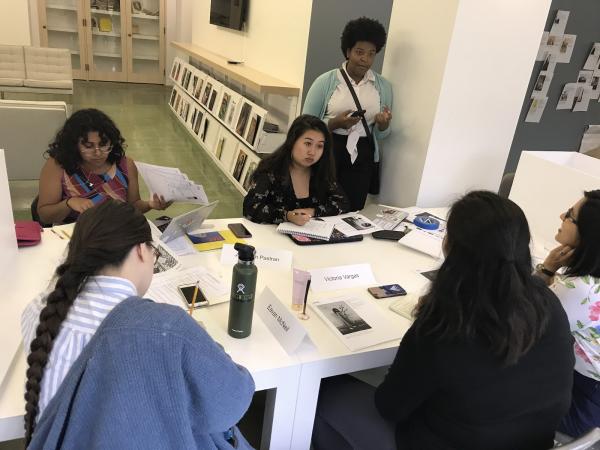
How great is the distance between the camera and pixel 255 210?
2.11 metres

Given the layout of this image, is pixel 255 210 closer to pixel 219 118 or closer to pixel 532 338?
pixel 532 338

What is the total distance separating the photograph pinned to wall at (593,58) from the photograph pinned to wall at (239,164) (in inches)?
117

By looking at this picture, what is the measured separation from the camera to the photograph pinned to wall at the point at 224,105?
15.8 ft

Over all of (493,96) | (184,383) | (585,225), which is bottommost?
(184,383)

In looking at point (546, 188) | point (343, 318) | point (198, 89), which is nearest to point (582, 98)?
point (546, 188)

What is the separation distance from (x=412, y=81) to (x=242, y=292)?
1.80 meters

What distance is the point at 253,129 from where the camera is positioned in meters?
4.06

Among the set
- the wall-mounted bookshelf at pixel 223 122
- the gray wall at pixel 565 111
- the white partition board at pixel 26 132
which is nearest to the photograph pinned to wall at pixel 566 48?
the gray wall at pixel 565 111

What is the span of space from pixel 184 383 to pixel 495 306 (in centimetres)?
65

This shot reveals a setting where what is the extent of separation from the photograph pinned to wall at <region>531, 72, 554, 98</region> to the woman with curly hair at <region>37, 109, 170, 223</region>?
3.46 metres

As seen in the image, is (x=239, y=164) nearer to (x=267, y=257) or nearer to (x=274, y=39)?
(x=274, y=39)

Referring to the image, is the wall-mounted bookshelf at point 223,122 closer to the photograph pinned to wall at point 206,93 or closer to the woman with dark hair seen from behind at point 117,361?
the photograph pinned to wall at point 206,93

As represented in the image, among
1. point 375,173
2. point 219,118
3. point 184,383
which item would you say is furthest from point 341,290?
point 219,118

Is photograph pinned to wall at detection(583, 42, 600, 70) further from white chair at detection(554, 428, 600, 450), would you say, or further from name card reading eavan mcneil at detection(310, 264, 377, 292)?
white chair at detection(554, 428, 600, 450)
